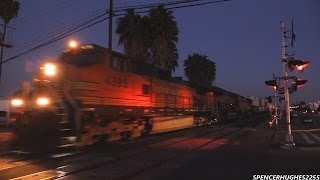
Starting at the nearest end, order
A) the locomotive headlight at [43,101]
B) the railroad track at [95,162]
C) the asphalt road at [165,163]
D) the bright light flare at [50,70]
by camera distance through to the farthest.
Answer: the asphalt road at [165,163], the railroad track at [95,162], the locomotive headlight at [43,101], the bright light flare at [50,70]

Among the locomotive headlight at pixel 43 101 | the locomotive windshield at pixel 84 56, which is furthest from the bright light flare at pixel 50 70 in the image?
the locomotive headlight at pixel 43 101

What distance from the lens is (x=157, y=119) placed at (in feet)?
87.0

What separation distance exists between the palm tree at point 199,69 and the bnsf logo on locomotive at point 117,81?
57199mm

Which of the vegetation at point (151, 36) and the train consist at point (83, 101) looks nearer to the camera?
the train consist at point (83, 101)

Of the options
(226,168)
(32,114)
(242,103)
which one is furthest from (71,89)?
(242,103)

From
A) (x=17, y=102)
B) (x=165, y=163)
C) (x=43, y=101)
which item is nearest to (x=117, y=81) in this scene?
(x=43, y=101)

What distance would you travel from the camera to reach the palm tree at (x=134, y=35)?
154ft

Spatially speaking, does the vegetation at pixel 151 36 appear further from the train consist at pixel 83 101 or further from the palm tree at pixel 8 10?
the train consist at pixel 83 101

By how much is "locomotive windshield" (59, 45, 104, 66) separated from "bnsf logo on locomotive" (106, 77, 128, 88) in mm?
1076

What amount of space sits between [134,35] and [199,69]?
33515 mm

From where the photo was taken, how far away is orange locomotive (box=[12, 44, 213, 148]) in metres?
17.1

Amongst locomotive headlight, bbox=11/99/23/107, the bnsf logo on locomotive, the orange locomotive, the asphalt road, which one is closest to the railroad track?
the asphalt road

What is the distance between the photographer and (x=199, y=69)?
78.9 meters

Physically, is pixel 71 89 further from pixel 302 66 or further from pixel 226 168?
pixel 302 66
